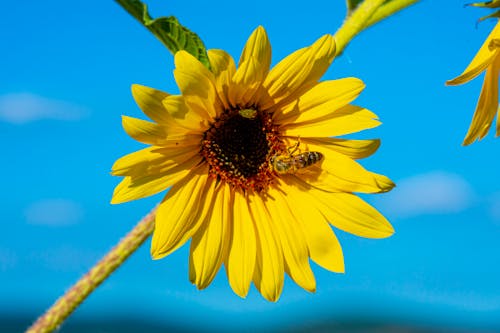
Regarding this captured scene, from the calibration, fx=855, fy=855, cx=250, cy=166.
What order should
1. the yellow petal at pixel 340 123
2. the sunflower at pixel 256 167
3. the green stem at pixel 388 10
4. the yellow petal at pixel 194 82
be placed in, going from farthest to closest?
the green stem at pixel 388 10, the yellow petal at pixel 340 123, the sunflower at pixel 256 167, the yellow petal at pixel 194 82

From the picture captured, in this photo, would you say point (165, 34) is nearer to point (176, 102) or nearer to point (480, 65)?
point (176, 102)

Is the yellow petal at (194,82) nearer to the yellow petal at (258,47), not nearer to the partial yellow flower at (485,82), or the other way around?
the yellow petal at (258,47)

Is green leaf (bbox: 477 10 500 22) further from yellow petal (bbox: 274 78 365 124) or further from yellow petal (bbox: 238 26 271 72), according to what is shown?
yellow petal (bbox: 238 26 271 72)

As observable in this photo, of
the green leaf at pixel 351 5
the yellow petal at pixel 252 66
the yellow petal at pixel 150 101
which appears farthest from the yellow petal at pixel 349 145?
the yellow petal at pixel 150 101

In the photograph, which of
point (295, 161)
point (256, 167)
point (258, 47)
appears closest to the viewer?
point (258, 47)

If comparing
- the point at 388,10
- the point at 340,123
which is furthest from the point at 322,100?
the point at 388,10

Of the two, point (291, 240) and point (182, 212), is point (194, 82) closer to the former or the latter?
point (182, 212)
